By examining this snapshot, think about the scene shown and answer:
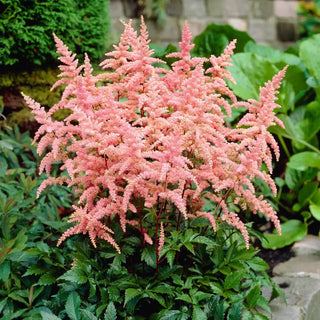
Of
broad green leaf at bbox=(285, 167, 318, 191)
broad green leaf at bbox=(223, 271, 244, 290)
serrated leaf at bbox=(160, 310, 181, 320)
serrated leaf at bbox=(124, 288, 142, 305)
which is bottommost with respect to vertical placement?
broad green leaf at bbox=(285, 167, 318, 191)

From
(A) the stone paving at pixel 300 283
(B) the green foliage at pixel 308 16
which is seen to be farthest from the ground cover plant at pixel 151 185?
(B) the green foliage at pixel 308 16

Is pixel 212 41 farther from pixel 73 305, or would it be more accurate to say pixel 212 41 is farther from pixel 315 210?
pixel 73 305

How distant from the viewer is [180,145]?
1382mm

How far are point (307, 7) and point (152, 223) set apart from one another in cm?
602

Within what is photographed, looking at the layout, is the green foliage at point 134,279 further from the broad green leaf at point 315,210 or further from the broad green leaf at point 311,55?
the broad green leaf at point 311,55

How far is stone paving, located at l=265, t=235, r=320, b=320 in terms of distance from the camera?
1917 mm

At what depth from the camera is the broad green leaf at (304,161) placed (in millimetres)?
2711

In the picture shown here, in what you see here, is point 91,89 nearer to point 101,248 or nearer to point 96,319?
point 101,248

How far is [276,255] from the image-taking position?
2.64 m

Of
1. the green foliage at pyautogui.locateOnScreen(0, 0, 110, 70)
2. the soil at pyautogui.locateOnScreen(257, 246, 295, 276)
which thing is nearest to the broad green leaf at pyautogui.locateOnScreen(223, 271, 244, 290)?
the soil at pyautogui.locateOnScreen(257, 246, 295, 276)

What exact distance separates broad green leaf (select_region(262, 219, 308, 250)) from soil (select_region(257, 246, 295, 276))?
0.17 ft

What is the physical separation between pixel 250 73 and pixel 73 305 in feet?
6.82

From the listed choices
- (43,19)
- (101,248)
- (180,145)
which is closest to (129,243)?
(101,248)

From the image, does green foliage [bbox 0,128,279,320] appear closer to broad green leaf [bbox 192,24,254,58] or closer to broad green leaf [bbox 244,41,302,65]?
broad green leaf [bbox 192,24,254,58]
